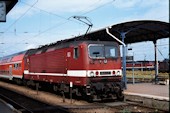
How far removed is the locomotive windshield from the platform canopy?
1.62 meters

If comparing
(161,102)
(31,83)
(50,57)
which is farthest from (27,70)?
(161,102)

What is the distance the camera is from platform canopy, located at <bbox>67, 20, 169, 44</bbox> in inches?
797

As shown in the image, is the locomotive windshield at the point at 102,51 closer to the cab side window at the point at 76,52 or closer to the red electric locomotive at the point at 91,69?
the red electric locomotive at the point at 91,69

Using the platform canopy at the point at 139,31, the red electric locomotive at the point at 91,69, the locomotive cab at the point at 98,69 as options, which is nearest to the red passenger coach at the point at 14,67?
the platform canopy at the point at 139,31

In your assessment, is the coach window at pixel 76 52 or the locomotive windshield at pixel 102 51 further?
the coach window at pixel 76 52

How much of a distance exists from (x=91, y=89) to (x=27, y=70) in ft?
45.4

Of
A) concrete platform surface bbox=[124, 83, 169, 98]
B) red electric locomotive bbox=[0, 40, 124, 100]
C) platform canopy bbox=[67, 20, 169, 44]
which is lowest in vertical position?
concrete platform surface bbox=[124, 83, 169, 98]

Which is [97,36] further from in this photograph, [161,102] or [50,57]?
[161,102]

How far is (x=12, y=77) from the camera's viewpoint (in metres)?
36.8

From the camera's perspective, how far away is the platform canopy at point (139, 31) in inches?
797

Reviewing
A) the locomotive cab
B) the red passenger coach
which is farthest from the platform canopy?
the red passenger coach

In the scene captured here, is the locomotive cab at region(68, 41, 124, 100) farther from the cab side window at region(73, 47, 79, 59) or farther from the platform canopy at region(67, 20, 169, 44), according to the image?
the platform canopy at region(67, 20, 169, 44)

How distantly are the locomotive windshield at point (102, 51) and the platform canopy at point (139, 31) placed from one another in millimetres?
1620

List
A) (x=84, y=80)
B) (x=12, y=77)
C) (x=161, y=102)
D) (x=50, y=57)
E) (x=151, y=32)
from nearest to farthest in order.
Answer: (x=161, y=102)
(x=84, y=80)
(x=50, y=57)
(x=151, y=32)
(x=12, y=77)
